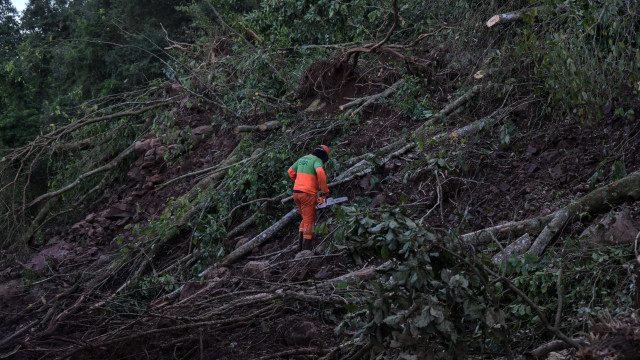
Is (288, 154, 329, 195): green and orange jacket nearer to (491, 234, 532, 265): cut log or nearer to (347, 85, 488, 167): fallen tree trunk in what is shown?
(347, 85, 488, 167): fallen tree trunk

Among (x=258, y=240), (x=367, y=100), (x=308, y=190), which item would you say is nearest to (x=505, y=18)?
(x=367, y=100)

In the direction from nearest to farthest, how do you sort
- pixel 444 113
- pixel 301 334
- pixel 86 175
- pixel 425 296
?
pixel 425 296, pixel 301 334, pixel 444 113, pixel 86 175

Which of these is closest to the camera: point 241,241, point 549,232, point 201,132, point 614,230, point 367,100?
point 614,230

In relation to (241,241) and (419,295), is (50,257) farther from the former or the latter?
(419,295)

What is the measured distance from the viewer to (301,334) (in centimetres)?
498

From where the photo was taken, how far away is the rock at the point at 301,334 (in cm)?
491

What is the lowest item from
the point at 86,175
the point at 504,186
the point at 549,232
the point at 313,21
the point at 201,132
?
the point at 504,186

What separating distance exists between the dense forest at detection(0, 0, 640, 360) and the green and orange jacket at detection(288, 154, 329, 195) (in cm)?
40

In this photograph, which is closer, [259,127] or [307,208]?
[307,208]

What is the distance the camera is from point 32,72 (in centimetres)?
1455

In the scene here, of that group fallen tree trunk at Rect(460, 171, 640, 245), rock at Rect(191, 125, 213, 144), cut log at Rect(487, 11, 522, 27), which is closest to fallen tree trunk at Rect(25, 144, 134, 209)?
rock at Rect(191, 125, 213, 144)

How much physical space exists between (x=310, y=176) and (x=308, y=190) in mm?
176

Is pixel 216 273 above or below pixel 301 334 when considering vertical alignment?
below

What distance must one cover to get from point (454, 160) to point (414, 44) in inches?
113
